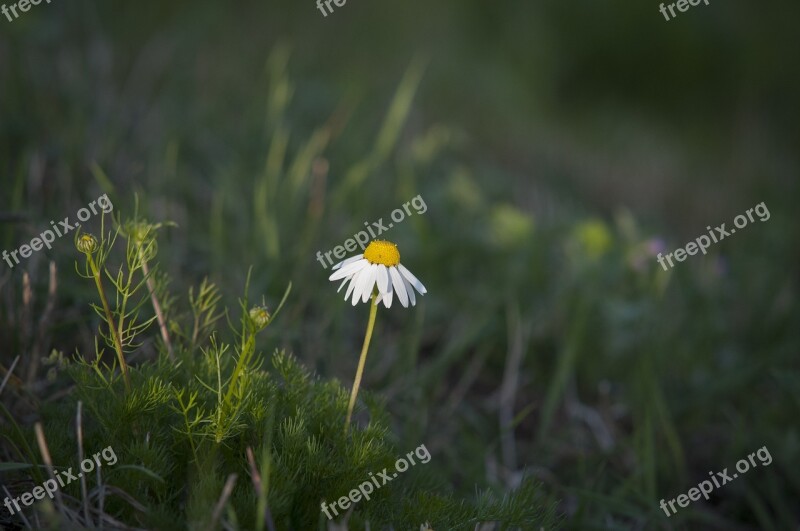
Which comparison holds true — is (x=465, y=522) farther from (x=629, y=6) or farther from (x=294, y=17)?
(x=629, y=6)

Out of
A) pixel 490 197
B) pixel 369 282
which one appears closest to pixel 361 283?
pixel 369 282

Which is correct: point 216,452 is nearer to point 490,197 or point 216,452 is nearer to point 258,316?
point 258,316

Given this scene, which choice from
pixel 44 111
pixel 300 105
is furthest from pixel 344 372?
pixel 300 105

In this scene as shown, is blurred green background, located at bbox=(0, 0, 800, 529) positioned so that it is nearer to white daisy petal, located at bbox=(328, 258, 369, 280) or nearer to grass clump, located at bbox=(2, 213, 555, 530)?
grass clump, located at bbox=(2, 213, 555, 530)

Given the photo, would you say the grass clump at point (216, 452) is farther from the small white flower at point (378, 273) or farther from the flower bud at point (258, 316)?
the small white flower at point (378, 273)

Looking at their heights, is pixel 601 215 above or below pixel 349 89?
below

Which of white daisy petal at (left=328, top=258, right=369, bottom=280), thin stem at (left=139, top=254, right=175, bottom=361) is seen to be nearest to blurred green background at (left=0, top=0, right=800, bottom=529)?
thin stem at (left=139, top=254, right=175, bottom=361)
